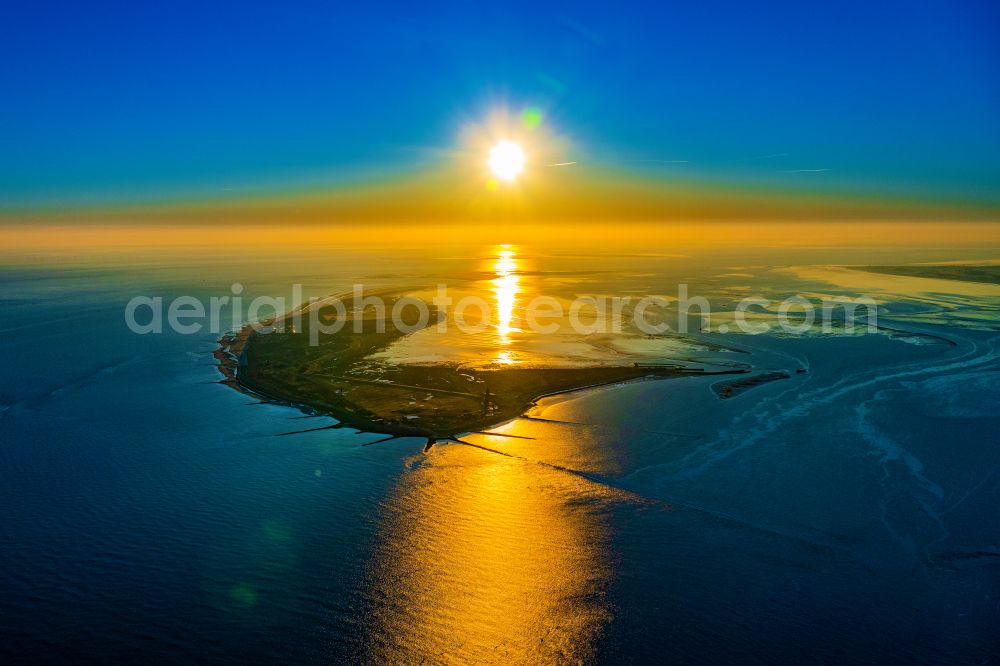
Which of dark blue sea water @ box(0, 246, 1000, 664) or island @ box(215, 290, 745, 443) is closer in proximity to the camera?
dark blue sea water @ box(0, 246, 1000, 664)

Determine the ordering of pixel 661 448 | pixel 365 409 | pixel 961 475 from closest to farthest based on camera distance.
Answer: pixel 961 475
pixel 661 448
pixel 365 409

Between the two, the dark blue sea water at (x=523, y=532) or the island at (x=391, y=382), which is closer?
the dark blue sea water at (x=523, y=532)

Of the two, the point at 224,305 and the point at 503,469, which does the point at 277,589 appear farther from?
the point at 224,305

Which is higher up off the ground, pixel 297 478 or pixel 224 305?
pixel 224 305

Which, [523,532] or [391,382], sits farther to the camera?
[391,382]

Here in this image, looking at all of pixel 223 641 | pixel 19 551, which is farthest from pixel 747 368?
pixel 19 551

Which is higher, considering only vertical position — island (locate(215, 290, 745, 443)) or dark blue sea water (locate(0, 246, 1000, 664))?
island (locate(215, 290, 745, 443))

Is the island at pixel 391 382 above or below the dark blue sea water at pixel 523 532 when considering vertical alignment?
above

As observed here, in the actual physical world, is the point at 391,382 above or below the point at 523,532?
above
